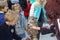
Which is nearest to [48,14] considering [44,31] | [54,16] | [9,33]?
[54,16]

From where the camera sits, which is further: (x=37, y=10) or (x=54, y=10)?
(x=37, y=10)

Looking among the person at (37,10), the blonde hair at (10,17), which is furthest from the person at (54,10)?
the person at (37,10)

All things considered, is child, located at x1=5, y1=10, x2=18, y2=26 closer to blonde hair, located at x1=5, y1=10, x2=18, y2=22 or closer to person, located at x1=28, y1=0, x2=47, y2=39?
blonde hair, located at x1=5, y1=10, x2=18, y2=22

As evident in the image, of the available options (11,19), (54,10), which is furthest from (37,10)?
(54,10)

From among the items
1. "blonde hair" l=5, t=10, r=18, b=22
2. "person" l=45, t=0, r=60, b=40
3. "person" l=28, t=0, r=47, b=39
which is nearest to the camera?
"person" l=45, t=0, r=60, b=40

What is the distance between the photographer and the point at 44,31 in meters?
1.94

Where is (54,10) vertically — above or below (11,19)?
above

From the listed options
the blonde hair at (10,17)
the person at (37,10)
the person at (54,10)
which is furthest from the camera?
the person at (37,10)

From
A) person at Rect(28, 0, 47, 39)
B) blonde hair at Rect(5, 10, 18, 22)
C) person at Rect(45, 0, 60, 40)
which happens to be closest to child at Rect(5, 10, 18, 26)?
blonde hair at Rect(5, 10, 18, 22)

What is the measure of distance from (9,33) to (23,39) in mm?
271

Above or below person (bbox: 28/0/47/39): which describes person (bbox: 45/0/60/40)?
above

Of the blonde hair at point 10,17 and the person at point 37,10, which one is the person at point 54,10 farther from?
the person at point 37,10

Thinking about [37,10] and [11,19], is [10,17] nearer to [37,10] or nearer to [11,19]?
[11,19]

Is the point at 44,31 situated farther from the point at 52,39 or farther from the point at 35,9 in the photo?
the point at 52,39
